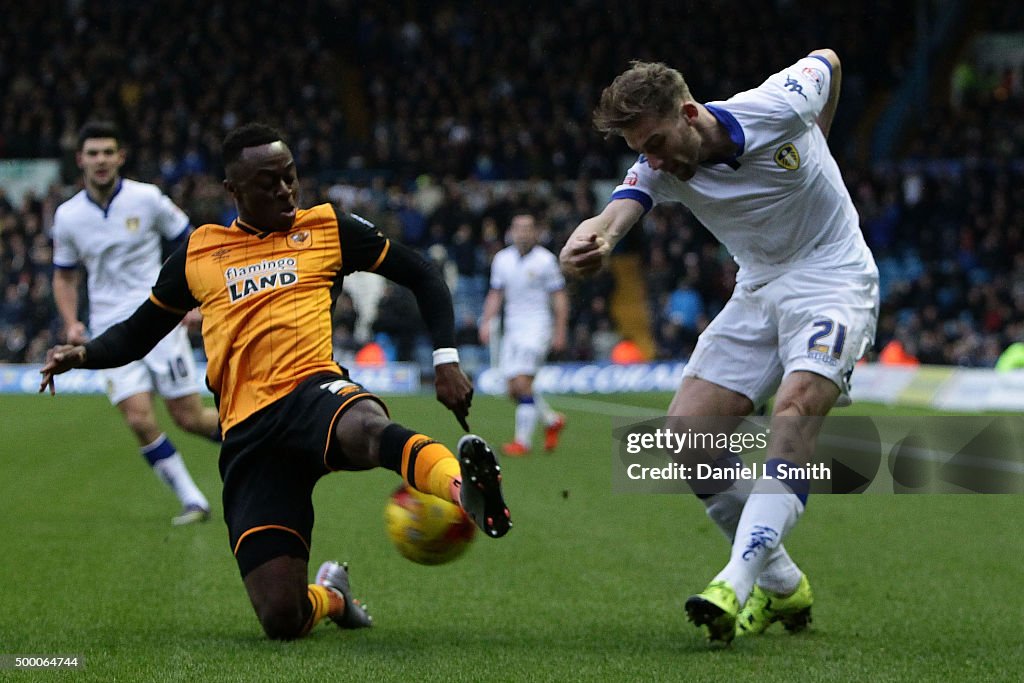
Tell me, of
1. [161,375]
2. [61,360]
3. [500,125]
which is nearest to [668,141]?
[61,360]

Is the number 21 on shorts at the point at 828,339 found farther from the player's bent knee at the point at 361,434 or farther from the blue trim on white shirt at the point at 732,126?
the player's bent knee at the point at 361,434

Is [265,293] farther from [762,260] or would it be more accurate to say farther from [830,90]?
[830,90]

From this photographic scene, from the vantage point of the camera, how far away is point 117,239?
8609 mm

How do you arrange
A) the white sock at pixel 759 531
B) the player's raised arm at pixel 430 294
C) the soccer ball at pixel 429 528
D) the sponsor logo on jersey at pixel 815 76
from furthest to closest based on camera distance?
1. the sponsor logo on jersey at pixel 815 76
2. the player's raised arm at pixel 430 294
3. the soccer ball at pixel 429 528
4. the white sock at pixel 759 531

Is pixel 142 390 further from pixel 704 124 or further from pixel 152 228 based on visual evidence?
pixel 704 124

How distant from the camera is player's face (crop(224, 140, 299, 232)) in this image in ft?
16.3

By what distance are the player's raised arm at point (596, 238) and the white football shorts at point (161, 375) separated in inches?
168

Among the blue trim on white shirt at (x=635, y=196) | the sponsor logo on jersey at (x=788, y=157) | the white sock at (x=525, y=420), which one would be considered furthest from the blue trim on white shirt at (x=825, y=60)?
the white sock at (x=525, y=420)

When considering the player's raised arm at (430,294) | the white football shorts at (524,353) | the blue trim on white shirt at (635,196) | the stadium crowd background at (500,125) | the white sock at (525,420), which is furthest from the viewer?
the stadium crowd background at (500,125)

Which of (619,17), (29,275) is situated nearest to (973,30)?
(619,17)

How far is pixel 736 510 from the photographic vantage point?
17.8ft

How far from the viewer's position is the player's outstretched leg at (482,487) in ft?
13.6

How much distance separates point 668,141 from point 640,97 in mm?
204

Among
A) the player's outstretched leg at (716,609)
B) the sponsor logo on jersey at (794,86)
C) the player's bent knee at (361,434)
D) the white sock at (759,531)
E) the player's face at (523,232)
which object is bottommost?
the player's outstretched leg at (716,609)
